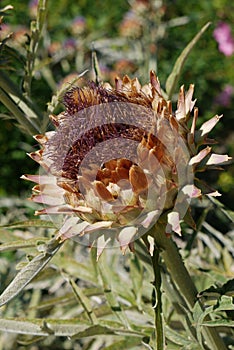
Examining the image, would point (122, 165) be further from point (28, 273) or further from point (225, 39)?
point (225, 39)

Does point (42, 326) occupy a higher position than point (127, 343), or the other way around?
point (42, 326)

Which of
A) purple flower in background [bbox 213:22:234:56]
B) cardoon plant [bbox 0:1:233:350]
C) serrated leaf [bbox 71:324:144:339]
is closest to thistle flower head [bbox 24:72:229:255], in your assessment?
cardoon plant [bbox 0:1:233:350]

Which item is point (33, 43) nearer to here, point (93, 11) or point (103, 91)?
point (103, 91)

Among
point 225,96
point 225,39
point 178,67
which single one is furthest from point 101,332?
point 225,39

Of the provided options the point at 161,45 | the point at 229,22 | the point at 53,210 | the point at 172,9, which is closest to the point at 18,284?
the point at 53,210

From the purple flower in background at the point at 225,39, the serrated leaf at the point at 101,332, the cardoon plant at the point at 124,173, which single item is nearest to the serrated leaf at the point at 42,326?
the serrated leaf at the point at 101,332

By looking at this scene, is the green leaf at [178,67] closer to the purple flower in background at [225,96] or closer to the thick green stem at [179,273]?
the thick green stem at [179,273]
